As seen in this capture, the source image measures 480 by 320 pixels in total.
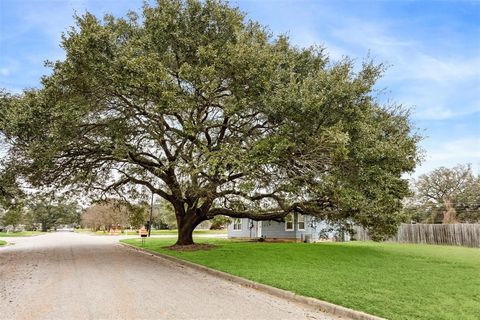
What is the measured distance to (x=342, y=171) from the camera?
1384cm

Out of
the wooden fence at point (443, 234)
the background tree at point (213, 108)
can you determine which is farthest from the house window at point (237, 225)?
the background tree at point (213, 108)

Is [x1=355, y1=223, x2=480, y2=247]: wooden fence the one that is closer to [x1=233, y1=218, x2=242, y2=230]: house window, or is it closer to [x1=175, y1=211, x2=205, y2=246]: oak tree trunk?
[x1=175, y1=211, x2=205, y2=246]: oak tree trunk

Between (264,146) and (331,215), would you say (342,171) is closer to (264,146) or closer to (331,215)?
(264,146)

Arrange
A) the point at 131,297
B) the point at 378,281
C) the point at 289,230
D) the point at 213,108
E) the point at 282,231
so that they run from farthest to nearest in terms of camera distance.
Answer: the point at 282,231 < the point at 289,230 < the point at 213,108 < the point at 378,281 < the point at 131,297

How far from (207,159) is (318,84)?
460 centimetres

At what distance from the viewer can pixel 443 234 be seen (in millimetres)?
27844

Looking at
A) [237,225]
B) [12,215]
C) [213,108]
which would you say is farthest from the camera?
[237,225]

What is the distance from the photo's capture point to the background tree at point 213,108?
1278 centimetres

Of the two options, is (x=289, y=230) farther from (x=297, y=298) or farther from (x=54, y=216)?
(x=54, y=216)

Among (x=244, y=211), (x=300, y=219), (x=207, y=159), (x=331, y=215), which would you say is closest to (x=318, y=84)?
(x=207, y=159)

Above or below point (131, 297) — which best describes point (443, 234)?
above

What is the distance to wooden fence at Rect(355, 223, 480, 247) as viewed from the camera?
2600 centimetres

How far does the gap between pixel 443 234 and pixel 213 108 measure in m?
21.1

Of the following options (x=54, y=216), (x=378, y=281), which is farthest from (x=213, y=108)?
(x=54, y=216)
